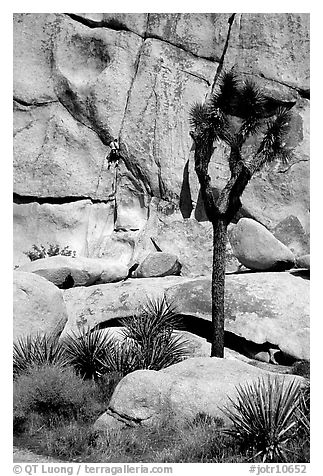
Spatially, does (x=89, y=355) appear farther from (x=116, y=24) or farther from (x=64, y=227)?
(x=116, y=24)

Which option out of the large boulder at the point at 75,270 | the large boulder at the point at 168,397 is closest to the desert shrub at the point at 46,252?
A: the large boulder at the point at 75,270

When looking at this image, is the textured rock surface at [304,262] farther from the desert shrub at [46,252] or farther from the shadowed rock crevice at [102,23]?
the shadowed rock crevice at [102,23]

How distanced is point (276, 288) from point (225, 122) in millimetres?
5379

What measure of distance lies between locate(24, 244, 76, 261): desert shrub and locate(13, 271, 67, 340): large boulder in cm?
672

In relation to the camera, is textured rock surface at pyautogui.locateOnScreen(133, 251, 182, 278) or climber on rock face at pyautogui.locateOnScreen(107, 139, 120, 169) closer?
textured rock surface at pyautogui.locateOnScreen(133, 251, 182, 278)

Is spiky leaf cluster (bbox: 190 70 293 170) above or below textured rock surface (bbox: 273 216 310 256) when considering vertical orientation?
above

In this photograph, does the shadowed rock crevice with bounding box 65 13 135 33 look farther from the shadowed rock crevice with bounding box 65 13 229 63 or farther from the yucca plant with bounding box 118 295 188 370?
the yucca plant with bounding box 118 295 188 370

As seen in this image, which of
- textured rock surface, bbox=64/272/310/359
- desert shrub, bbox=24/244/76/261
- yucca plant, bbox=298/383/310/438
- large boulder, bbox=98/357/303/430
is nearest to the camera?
yucca plant, bbox=298/383/310/438

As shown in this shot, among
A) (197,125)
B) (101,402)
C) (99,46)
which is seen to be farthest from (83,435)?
(99,46)

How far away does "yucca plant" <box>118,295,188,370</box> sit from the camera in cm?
1548

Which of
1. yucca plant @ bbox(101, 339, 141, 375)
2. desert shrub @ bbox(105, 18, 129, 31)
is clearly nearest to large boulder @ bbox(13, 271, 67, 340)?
yucca plant @ bbox(101, 339, 141, 375)

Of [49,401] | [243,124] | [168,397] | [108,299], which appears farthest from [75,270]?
[168,397]

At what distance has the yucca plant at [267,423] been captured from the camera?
10633 mm

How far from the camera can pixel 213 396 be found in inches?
487
